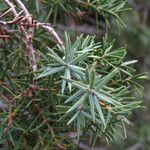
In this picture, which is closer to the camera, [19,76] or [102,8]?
[19,76]

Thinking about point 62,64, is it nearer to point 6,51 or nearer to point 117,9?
point 6,51

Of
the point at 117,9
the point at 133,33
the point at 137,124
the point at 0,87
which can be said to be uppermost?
the point at 117,9

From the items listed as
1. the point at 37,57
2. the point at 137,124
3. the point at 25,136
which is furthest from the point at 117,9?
the point at 137,124

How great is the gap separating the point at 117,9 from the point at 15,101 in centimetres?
38

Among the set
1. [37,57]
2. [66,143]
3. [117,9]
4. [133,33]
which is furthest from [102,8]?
[133,33]

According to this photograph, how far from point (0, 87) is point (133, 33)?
6.47 ft

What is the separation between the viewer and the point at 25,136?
908mm

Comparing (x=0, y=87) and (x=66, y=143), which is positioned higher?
(x=0, y=87)

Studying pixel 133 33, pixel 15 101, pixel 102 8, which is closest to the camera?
pixel 15 101

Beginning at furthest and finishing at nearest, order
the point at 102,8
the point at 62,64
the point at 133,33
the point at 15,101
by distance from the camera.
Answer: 1. the point at 133,33
2. the point at 102,8
3. the point at 15,101
4. the point at 62,64

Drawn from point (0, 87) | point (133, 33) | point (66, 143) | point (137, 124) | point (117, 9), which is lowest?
point (137, 124)

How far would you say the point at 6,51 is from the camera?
0.96 metres

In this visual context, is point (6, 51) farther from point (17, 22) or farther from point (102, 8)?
point (102, 8)

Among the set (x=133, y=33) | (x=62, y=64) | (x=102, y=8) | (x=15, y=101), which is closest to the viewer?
(x=62, y=64)
